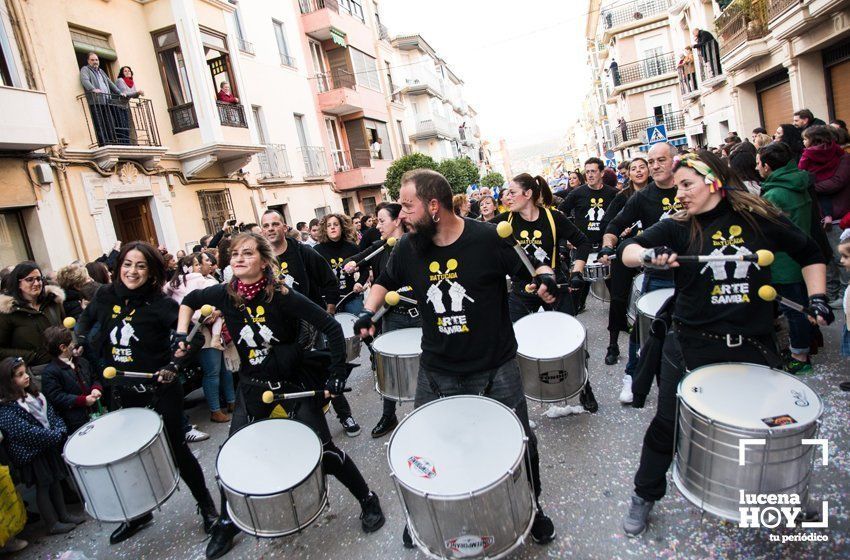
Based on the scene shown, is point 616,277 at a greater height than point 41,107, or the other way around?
point 41,107

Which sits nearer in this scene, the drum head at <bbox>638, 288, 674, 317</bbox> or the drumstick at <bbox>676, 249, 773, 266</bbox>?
the drumstick at <bbox>676, 249, 773, 266</bbox>

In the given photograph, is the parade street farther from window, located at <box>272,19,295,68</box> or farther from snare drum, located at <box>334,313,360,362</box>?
window, located at <box>272,19,295,68</box>

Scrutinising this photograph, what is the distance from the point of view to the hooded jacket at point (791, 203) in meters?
4.69

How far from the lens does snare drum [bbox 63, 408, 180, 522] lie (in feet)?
9.98

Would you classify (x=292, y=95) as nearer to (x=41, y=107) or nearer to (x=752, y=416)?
(x=41, y=107)

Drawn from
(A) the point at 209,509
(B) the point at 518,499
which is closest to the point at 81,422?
(A) the point at 209,509

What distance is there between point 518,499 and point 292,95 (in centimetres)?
1983

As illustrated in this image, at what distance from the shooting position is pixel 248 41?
694 inches

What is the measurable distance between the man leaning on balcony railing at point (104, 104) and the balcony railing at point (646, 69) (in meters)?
37.2

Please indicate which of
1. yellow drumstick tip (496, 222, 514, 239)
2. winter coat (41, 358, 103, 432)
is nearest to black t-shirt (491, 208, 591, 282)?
yellow drumstick tip (496, 222, 514, 239)

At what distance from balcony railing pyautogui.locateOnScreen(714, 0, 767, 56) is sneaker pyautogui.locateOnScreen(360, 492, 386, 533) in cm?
1662

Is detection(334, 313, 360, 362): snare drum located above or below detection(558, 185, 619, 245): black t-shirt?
below

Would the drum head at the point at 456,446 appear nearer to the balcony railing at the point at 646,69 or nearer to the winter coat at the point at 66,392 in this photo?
the winter coat at the point at 66,392

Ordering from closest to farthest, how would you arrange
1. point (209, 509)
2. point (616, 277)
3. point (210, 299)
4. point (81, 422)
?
1. point (210, 299)
2. point (209, 509)
3. point (81, 422)
4. point (616, 277)
